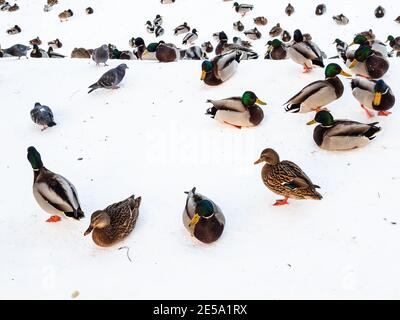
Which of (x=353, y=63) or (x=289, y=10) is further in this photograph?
(x=289, y=10)

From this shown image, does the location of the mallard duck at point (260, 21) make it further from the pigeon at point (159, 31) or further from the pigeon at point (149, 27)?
the pigeon at point (149, 27)

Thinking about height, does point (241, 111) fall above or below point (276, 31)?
above

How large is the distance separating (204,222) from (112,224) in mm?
922

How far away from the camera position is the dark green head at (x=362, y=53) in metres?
6.66

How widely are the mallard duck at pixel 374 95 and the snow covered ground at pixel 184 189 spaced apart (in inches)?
8.1

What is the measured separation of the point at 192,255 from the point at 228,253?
0.34 meters

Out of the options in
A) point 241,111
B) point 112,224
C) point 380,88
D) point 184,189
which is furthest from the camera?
point 241,111

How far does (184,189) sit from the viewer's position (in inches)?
195

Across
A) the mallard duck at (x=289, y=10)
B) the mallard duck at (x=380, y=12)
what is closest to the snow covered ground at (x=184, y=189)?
the mallard duck at (x=380, y=12)

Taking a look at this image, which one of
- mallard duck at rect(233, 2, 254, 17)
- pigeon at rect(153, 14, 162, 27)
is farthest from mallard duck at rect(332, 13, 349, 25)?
pigeon at rect(153, 14, 162, 27)

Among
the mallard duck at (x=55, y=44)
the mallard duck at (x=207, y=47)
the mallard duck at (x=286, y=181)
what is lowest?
the mallard duck at (x=55, y=44)

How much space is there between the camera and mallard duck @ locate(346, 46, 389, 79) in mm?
6719

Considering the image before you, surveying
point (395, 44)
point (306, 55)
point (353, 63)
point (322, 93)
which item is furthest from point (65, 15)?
point (322, 93)

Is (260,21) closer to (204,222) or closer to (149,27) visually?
(149,27)
